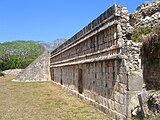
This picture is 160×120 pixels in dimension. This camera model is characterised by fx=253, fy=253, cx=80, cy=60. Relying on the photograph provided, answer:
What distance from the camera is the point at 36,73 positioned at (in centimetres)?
2586

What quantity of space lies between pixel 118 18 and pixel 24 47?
59211 millimetres

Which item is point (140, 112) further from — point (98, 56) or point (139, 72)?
point (98, 56)

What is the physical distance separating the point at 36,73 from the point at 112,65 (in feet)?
→ 62.7

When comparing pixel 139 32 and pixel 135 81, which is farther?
pixel 139 32

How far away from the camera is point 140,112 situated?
19.6 ft

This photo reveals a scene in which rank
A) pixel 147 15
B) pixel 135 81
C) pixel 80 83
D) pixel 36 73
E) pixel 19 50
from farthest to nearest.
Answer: pixel 19 50, pixel 36 73, pixel 80 83, pixel 147 15, pixel 135 81

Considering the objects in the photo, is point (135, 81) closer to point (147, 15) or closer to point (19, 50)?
point (147, 15)

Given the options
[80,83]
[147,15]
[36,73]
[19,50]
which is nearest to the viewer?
[147,15]

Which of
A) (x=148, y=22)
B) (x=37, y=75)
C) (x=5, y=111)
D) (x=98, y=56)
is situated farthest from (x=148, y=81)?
(x=37, y=75)

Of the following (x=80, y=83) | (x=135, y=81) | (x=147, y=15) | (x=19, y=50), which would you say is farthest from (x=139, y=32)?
(x=19, y=50)

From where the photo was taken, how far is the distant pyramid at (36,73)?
2533cm

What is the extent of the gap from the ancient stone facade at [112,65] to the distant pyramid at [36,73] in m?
15.1

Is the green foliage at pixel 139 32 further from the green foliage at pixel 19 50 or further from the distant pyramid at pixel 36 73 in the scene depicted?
the green foliage at pixel 19 50

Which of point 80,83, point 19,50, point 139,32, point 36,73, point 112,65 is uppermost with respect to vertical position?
point 19,50
